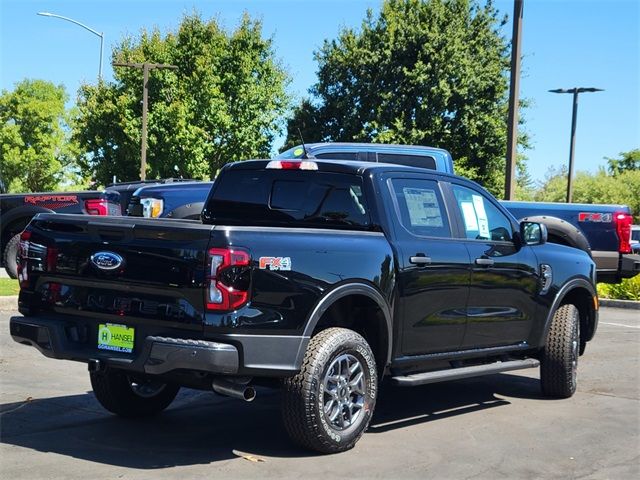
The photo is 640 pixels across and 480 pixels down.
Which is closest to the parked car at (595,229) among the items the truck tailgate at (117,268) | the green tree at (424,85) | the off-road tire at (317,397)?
the truck tailgate at (117,268)

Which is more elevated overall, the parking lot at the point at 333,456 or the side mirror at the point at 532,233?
the side mirror at the point at 532,233

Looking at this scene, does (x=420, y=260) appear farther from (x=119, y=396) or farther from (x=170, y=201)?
(x=170, y=201)

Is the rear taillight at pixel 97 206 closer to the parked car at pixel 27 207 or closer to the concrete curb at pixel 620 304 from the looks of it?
the parked car at pixel 27 207

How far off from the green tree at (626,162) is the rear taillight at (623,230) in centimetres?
8551

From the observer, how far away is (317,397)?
564 cm

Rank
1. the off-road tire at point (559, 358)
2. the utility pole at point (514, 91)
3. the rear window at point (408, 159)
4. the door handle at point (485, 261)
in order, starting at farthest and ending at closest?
the utility pole at point (514, 91)
the rear window at point (408, 159)
the off-road tire at point (559, 358)
the door handle at point (485, 261)

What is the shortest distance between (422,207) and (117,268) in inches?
92.9

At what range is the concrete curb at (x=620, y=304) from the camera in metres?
17.5

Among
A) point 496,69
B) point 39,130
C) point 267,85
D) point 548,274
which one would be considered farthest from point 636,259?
point 39,130

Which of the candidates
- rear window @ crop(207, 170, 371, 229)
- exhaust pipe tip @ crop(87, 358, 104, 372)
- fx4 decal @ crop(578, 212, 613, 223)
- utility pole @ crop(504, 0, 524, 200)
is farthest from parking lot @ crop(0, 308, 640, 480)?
utility pole @ crop(504, 0, 524, 200)

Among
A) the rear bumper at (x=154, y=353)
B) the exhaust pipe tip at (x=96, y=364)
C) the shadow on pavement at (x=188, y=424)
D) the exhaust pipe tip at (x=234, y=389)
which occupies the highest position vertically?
the rear bumper at (x=154, y=353)

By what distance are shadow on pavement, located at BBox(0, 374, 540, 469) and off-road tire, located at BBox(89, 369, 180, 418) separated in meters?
0.08

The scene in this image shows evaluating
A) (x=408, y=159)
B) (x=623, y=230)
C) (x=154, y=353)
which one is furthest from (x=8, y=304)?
(x=623, y=230)

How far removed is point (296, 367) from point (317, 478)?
2.16ft
